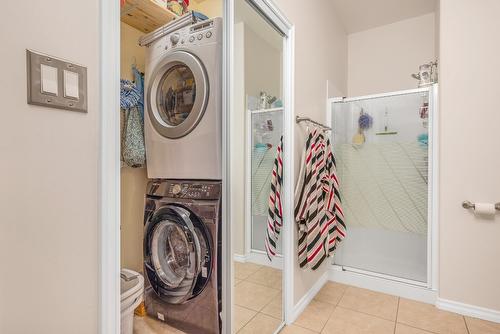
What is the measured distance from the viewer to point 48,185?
1.99 ft

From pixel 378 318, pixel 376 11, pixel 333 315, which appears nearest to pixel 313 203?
pixel 333 315

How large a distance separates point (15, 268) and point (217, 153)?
0.90 meters

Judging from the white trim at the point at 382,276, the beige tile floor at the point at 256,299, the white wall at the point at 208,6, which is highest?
the white wall at the point at 208,6

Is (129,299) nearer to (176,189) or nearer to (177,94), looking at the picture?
(176,189)

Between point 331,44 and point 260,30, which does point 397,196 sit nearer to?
point 331,44

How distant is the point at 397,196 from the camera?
2.47 m

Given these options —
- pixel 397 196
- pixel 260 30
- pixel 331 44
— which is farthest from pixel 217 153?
pixel 331 44

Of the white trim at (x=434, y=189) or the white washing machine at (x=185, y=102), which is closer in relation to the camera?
the white washing machine at (x=185, y=102)

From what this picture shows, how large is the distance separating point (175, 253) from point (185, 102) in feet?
3.16

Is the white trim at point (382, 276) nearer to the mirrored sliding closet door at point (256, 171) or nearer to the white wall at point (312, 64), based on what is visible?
the white wall at point (312, 64)

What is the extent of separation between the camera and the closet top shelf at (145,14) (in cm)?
151

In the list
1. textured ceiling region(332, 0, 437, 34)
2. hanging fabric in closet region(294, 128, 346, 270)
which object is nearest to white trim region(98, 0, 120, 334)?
hanging fabric in closet region(294, 128, 346, 270)

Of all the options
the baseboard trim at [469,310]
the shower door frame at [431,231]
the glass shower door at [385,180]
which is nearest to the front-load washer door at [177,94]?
the glass shower door at [385,180]

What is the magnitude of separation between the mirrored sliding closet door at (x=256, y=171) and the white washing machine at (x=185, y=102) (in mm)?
122
